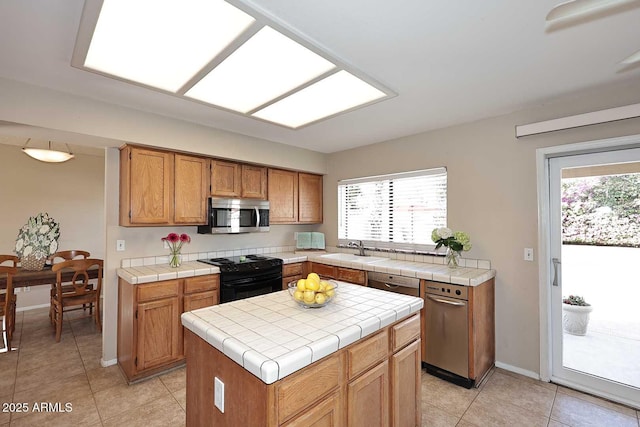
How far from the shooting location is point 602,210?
254 cm

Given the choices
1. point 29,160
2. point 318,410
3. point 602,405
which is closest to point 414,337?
point 318,410

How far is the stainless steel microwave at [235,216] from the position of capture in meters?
3.41

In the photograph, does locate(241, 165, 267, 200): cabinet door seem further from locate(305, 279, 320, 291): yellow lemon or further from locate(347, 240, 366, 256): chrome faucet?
locate(305, 279, 320, 291): yellow lemon

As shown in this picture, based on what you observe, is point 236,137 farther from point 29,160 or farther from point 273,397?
point 29,160

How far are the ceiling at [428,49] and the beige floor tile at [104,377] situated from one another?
2532mm

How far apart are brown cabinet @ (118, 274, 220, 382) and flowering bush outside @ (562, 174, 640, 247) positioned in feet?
11.7

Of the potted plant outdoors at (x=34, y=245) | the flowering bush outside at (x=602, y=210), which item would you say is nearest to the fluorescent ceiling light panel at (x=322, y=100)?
the flowering bush outside at (x=602, y=210)

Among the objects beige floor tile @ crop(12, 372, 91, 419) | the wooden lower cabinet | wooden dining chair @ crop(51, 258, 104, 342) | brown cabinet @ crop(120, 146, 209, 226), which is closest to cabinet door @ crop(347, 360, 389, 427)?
the wooden lower cabinet

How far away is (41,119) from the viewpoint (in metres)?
2.30

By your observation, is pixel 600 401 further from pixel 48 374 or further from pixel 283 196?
pixel 48 374

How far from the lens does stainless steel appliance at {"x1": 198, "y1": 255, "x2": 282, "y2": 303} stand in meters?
3.14

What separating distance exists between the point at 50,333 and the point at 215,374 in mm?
3875

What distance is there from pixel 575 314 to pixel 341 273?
7.48 feet

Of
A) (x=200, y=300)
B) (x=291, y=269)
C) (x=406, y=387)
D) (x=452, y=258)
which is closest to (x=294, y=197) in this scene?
(x=291, y=269)
